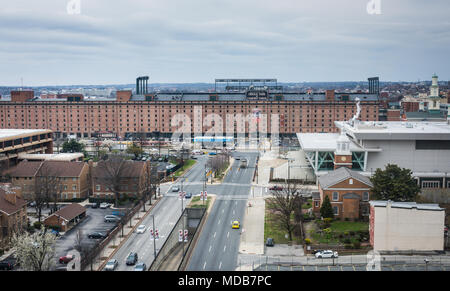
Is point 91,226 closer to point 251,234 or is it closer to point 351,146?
point 251,234

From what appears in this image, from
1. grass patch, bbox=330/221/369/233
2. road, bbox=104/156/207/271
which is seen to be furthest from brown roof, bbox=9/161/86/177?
grass patch, bbox=330/221/369/233

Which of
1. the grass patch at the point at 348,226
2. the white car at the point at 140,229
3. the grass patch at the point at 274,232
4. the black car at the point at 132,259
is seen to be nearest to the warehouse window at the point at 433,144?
the grass patch at the point at 348,226

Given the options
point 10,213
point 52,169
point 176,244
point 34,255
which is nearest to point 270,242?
point 176,244

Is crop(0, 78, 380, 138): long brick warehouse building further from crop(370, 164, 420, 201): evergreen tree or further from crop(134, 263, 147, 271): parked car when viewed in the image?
crop(134, 263, 147, 271): parked car

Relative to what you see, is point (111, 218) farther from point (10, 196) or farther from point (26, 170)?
point (26, 170)

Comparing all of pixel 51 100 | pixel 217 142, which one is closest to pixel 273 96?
pixel 217 142

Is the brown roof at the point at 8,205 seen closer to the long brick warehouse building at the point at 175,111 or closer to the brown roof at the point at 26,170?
the brown roof at the point at 26,170
